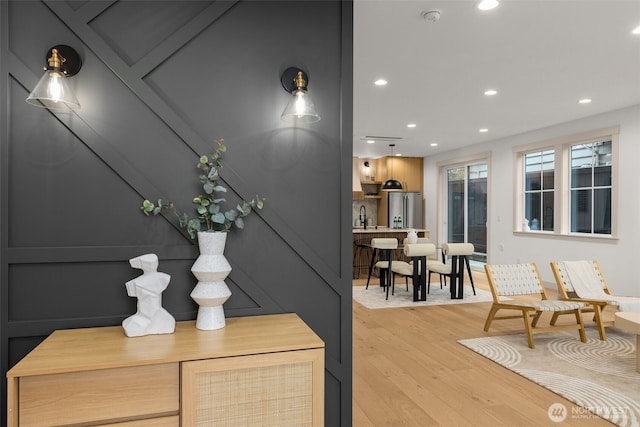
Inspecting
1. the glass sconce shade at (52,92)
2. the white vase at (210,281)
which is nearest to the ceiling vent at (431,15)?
the white vase at (210,281)

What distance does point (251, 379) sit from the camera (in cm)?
151

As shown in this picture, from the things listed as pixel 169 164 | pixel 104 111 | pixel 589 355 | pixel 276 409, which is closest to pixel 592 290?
pixel 589 355

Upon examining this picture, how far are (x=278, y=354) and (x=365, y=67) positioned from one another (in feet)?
10.0

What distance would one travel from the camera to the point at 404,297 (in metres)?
6.01

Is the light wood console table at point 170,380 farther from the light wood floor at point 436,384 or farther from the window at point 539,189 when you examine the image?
the window at point 539,189

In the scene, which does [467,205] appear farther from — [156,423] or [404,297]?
[156,423]

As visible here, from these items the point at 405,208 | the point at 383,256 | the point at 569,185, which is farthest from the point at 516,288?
the point at 405,208

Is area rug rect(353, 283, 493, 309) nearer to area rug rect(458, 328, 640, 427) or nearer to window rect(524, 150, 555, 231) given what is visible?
area rug rect(458, 328, 640, 427)

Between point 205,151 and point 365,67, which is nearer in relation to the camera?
point 205,151

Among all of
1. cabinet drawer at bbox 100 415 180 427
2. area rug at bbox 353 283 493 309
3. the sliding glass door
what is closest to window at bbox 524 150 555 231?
the sliding glass door

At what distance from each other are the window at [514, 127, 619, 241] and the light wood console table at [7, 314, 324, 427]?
19.0ft

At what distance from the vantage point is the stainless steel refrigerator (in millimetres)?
9852

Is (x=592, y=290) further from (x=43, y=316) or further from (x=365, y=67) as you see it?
(x=43, y=316)

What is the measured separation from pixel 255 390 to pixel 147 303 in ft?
1.86
